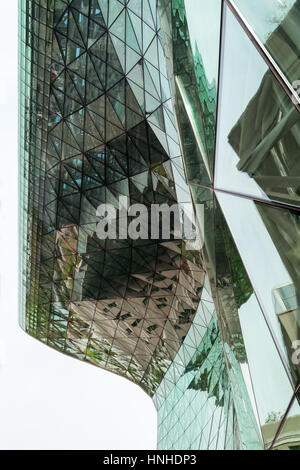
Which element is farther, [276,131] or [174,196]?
[174,196]

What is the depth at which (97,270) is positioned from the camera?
903 inches

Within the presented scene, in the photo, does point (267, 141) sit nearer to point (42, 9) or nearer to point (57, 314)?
point (42, 9)

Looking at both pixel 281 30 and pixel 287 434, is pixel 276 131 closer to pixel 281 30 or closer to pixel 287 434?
pixel 281 30

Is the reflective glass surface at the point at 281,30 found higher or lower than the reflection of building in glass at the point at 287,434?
higher

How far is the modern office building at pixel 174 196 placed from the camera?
4.32m

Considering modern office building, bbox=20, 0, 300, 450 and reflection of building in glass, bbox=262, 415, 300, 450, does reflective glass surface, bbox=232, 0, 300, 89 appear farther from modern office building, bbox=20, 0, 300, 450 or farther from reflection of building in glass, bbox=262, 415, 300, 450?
reflection of building in glass, bbox=262, 415, 300, 450

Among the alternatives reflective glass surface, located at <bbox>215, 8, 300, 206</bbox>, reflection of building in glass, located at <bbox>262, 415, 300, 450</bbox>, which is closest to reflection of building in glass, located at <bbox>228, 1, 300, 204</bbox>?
reflective glass surface, located at <bbox>215, 8, 300, 206</bbox>

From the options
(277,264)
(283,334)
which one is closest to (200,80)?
(277,264)

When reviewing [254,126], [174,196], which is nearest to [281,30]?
[254,126]

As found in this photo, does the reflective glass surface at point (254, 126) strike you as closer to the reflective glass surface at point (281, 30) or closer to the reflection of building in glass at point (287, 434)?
the reflective glass surface at point (281, 30)

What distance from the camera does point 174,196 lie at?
17.0m

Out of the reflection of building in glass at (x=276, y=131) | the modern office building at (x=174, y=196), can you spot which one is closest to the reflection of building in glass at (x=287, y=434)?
the modern office building at (x=174, y=196)

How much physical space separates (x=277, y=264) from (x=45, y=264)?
22.5 metres

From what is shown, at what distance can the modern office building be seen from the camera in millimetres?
4316
